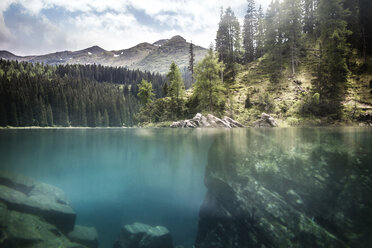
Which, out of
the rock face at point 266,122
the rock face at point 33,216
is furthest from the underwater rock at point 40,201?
the rock face at point 266,122

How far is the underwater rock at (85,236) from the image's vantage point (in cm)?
468

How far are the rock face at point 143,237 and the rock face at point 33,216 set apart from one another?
102 centimetres

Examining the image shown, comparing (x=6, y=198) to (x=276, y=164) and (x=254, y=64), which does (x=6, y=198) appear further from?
(x=254, y=64)

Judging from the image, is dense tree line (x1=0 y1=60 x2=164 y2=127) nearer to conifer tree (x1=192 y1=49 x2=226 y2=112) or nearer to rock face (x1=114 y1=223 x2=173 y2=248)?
conifer tree (x1=192 y1=49 x2=226 y2=112)

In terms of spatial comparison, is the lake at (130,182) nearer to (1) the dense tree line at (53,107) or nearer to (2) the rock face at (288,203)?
(2) the rock face at (288,203)

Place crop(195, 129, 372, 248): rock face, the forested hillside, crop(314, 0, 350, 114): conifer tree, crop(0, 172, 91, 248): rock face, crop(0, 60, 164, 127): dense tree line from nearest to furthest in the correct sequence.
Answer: crop(0, 172, 91, 248): rock face
crop(195, 129, 372, 248): rock face
crop(314, 0, 350, 114): conifer tree
the forested hillside
crop(0, 60, 164, 127): dense tree line

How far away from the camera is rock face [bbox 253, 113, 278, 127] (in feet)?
123

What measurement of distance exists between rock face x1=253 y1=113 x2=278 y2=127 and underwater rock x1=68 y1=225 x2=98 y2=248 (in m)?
37.3

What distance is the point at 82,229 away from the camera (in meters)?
5.14

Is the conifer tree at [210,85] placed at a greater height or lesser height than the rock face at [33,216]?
greater

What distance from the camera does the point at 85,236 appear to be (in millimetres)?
4902

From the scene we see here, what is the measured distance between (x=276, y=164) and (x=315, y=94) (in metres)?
36.3

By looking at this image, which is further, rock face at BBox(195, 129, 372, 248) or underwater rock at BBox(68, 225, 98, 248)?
rock face at BBox(195, 129, 372, 248)

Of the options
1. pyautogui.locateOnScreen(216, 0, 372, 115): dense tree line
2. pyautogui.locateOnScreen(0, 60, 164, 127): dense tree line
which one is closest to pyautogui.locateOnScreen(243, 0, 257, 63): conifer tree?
pyautogui.locateOnScreen(216, 0, 372, 115): dense tree line
